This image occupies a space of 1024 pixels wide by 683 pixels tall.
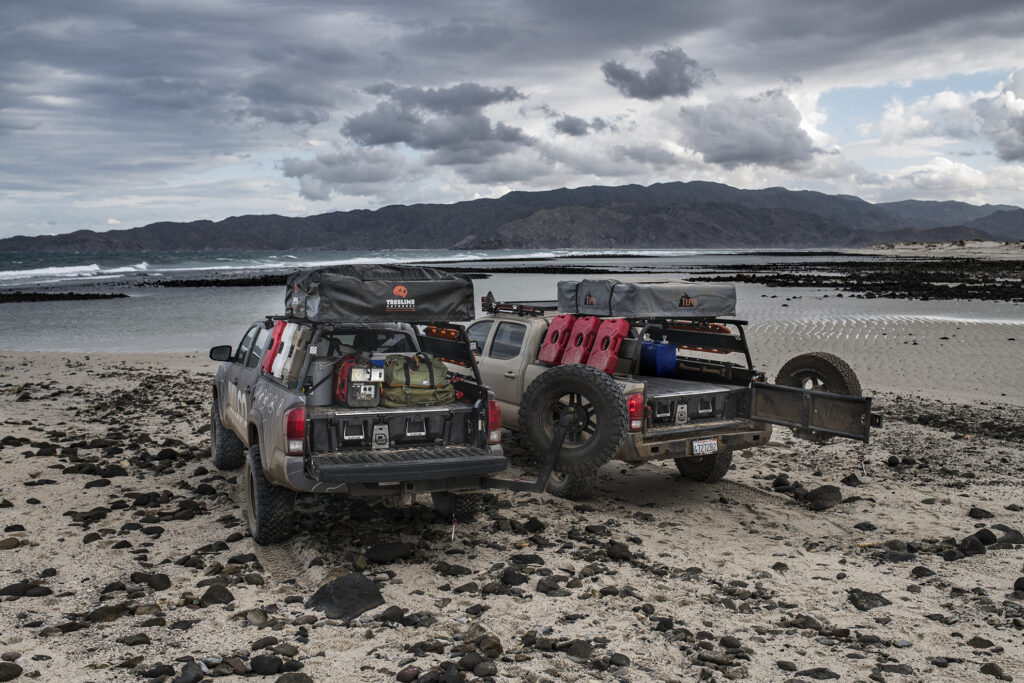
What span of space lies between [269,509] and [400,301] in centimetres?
218

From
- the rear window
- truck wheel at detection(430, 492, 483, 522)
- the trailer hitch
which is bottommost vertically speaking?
truck wheel at detection(430, 492, 483, 522)

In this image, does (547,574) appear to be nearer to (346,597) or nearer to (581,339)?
(346,597)

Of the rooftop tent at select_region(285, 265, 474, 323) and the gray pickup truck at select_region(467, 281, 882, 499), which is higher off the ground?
the rooftop tent at select_region(285, 265, 474, 323)


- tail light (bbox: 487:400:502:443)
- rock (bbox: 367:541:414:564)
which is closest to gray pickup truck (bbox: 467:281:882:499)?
tail light (bbox: 487:400:502:443)

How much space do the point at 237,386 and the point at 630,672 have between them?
5.55m

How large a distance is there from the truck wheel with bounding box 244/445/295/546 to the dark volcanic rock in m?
4.72

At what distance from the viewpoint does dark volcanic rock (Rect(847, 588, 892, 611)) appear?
584 centimetres

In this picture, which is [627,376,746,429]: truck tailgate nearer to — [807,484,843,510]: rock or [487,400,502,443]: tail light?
[807,484,843,510]: rock

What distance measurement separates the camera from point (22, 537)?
7215 mm

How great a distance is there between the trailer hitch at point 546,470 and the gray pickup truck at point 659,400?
0.14 m

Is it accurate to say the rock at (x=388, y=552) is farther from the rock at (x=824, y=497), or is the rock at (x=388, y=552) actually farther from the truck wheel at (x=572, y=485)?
the rock at (x=824, y=497)

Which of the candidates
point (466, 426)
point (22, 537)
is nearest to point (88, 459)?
point (22, 537)

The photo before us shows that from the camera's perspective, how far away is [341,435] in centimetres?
682

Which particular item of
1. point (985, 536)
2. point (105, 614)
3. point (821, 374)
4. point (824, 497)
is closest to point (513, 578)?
point (105, 614)
